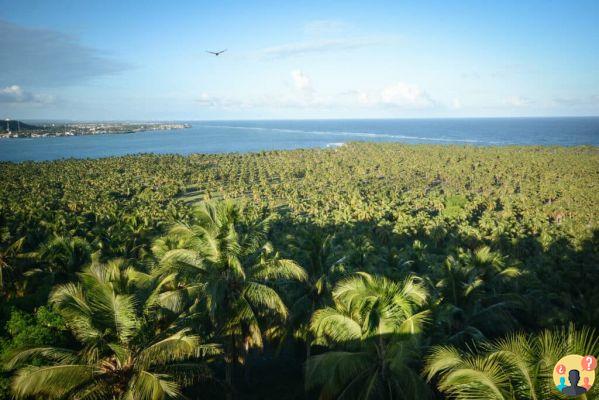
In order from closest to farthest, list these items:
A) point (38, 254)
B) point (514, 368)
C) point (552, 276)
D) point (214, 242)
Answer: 1. point (514, 368)
2. point (214, 242)
3. point (38, 254)
4. point (552, 276)

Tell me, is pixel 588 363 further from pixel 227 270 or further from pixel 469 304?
pixel 469 304

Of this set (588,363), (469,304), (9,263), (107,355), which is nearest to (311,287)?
(469,304)

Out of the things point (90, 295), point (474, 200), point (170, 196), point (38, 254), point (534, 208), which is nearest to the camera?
point (90, 295)

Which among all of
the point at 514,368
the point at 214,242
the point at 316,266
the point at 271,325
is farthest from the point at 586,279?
the point at 214,242

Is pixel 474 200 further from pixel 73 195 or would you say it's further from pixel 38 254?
pixel 73 195

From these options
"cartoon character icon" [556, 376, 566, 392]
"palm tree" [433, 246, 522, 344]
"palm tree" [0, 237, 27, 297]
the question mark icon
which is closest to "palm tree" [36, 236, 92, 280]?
"palm tree" [0, 237, 27, 297]

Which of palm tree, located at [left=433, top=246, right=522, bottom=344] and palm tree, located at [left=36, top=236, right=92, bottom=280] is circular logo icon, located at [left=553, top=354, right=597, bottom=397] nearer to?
palm tree, located at [left=433, top=246, right=522, bottom=344]

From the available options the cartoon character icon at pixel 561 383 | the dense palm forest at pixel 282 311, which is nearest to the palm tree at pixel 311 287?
the dense palm forest at pixel 282 311

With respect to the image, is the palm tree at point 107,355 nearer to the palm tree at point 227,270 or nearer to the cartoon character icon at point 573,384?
the palm tree at point 227,270
